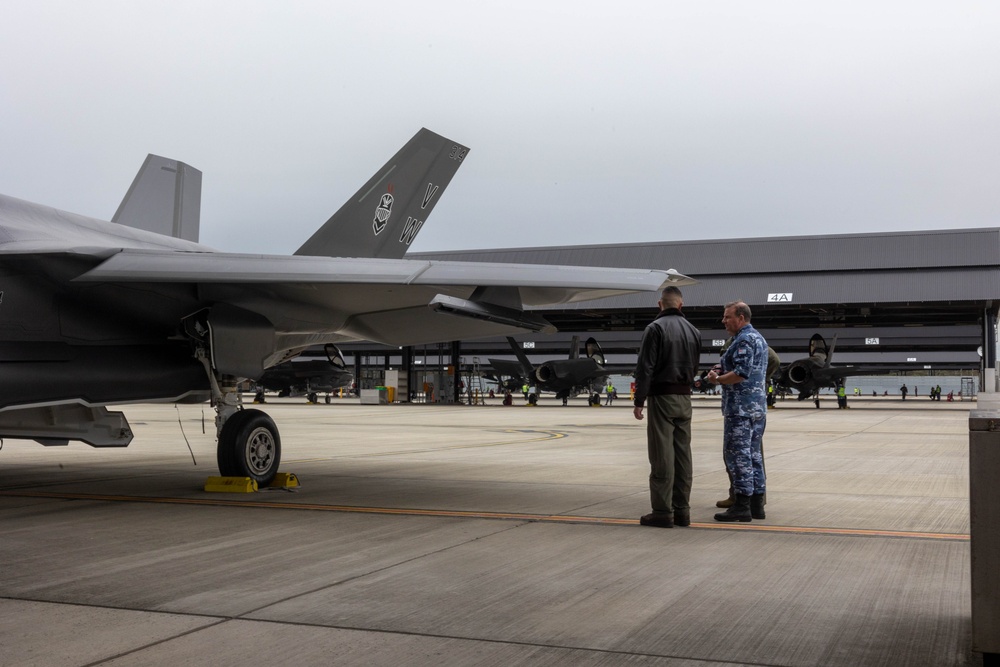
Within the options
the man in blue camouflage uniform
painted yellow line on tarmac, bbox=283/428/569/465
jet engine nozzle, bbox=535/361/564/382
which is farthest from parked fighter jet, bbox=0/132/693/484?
jet engine nozzle, bbox=535/361/564/382

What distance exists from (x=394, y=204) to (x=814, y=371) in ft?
100

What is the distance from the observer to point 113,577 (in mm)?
4980

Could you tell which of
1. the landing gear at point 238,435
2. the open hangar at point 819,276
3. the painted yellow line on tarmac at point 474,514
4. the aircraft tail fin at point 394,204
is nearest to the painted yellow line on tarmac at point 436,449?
the landing gear at point 238,435

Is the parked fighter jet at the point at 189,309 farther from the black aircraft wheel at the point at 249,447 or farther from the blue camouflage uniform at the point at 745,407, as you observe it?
the blue camouflage uniform at the point at 745,407

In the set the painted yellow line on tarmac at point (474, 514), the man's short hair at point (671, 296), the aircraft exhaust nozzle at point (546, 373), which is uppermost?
the man's short hair at point (671, 296)

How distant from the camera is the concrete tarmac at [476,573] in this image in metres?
3.71

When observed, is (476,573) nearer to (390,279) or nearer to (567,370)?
(390,279)

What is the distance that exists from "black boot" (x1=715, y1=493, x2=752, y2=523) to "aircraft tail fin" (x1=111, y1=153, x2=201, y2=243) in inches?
345

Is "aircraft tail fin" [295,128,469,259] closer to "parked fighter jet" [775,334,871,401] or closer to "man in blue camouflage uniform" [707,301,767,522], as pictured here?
"man in blue camouflage uniform" [707,301,767,522]

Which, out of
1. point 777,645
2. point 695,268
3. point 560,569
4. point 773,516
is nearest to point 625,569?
point 560,569

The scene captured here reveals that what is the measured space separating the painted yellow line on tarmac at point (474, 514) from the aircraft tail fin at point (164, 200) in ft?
14.2

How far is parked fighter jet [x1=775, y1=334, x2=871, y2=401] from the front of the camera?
37.0m

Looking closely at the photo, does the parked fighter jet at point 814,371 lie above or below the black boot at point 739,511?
above

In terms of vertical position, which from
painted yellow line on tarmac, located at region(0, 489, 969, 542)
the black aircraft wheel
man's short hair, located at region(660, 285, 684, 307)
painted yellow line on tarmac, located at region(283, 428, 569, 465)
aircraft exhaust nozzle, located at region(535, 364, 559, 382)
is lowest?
painted yellow line on tarmac, located at region(283, 428, 569, 465)
